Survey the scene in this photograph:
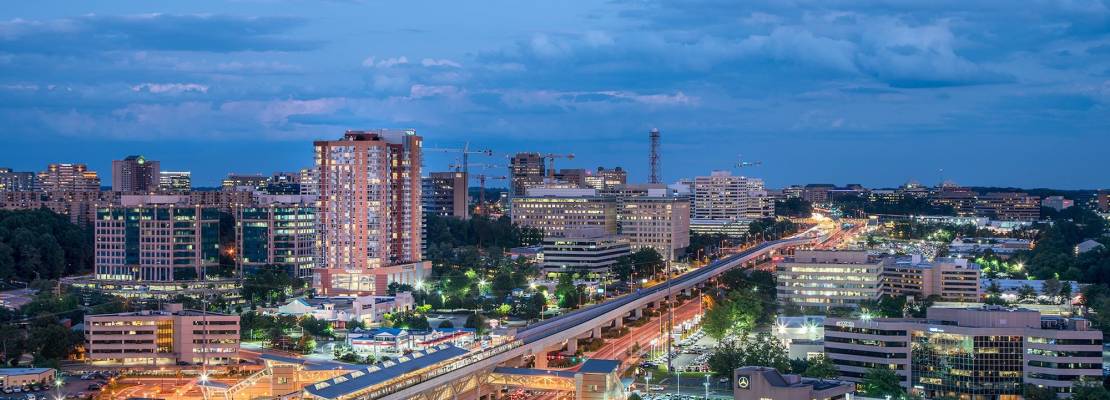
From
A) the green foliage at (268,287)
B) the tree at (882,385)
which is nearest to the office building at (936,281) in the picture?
the tree at (882,385)

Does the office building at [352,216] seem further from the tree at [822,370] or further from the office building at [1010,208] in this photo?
the office building at [1010,208]

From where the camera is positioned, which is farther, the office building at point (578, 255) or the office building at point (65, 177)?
the office building at point (65, 177)

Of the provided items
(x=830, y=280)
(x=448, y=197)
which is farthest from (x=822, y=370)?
(x=448, y=197)

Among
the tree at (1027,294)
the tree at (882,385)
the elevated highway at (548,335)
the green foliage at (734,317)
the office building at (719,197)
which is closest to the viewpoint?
the elevated highway at (548,335)

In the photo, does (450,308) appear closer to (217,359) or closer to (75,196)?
(217,359)

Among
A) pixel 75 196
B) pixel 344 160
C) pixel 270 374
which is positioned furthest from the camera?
pixel 75 196

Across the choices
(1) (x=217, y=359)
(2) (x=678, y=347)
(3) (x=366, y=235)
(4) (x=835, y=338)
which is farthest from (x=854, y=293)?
(1) (x=217, y=359)

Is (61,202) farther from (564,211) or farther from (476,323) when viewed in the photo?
(476,323)
